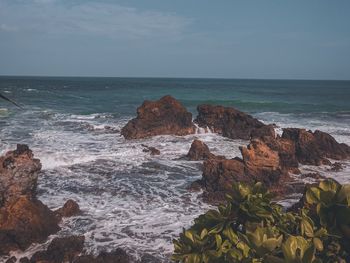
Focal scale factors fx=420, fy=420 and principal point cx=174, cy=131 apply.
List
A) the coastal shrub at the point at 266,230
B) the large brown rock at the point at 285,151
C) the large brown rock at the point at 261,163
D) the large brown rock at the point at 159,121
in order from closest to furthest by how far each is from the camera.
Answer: the coastal shrub at the point at 266,230, the large brown rock at the point at 261,163, the large brown rock at the point at 285,151, the large brown rock at the point at 159,121

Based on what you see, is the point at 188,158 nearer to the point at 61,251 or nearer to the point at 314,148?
the point at 314,148

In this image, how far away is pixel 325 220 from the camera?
3150mm

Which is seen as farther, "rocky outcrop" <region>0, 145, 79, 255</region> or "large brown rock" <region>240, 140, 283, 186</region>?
"large brown rock" <region>240, 140, 283, 186</region>

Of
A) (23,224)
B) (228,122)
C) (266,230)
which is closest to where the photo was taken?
(266,230)

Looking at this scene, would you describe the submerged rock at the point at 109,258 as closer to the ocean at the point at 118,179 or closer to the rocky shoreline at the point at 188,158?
the rocky shoreline at the point at 188,158

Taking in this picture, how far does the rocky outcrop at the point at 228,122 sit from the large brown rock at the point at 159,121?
1.18 m

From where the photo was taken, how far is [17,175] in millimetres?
11031

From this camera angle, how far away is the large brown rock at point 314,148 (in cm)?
1838

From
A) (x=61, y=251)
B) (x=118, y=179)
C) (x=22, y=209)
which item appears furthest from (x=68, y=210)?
(x=118, y=179)

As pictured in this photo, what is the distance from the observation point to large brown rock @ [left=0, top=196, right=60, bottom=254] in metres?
9.29

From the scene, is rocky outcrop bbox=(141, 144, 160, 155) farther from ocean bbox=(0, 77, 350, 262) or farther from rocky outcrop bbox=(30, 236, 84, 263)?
rocky outcrop bbox=(30, 236, 84, 263)

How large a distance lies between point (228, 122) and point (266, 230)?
23205 mm

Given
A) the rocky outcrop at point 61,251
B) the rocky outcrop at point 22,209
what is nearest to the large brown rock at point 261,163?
the rocky outcrop at point 22,209

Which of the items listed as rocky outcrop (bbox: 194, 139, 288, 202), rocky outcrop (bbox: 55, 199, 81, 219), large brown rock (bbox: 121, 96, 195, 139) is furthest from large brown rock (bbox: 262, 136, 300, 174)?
large brown rock (bbox: 121, 96, 195, 139)
